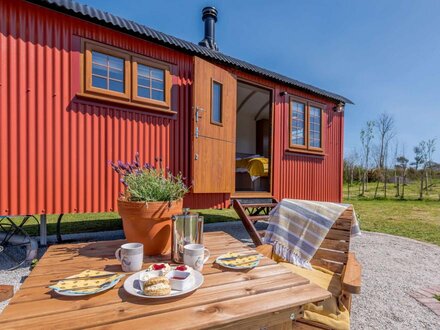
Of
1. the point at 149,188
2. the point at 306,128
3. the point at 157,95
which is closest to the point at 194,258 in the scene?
the point at 149,188

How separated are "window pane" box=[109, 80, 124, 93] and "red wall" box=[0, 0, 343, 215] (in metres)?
0.26

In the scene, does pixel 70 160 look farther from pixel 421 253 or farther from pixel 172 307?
pixel 421 253

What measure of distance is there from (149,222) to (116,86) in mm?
2837

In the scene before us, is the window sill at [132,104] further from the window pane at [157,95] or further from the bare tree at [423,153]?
the bare tree at [423,153]

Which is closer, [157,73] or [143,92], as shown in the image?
[143,92]

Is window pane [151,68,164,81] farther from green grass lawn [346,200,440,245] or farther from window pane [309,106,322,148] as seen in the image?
green grass lawn [346,200,440,245]

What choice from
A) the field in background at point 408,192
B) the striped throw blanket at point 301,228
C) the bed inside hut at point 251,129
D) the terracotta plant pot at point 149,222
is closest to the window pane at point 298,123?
the bed inside hut at point 251,129

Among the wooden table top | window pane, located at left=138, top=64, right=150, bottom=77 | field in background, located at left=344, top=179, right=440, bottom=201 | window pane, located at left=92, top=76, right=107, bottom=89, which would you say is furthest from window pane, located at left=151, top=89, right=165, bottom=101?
field in background, located at left=344, top=179, right=440, bottom=201

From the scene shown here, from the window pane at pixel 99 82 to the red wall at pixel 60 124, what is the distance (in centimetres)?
20

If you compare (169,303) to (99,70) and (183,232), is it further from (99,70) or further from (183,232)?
(99,70)

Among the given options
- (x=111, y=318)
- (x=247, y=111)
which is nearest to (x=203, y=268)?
(x=111, y=318)

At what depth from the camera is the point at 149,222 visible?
4.31 feet

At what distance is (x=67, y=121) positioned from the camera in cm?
316

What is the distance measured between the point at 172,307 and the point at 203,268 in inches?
14.6
